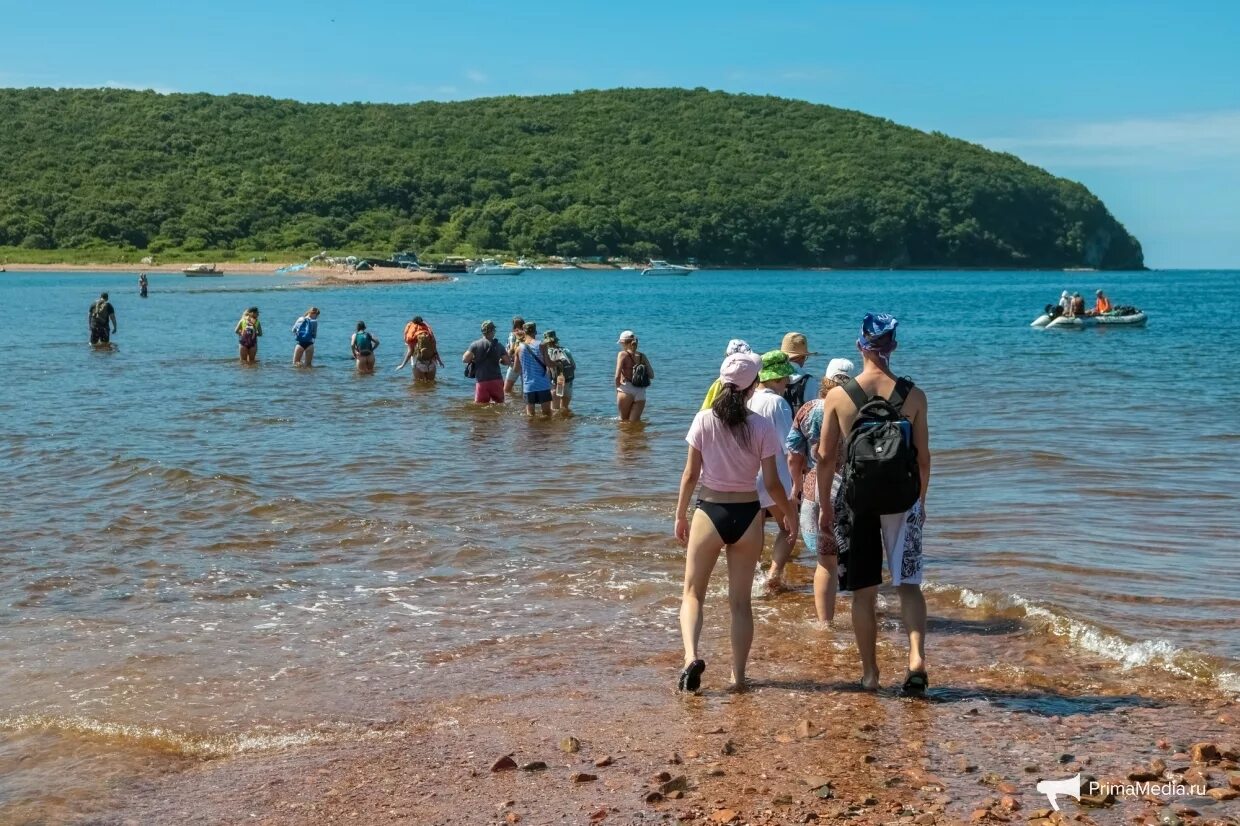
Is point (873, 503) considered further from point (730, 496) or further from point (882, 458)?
point (730, 496)

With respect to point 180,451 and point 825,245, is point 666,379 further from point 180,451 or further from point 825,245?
point 825,245

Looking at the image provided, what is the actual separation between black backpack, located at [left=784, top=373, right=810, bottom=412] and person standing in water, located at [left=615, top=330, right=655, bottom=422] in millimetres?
7599

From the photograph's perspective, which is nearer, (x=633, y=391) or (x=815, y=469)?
(x=815, y=469)

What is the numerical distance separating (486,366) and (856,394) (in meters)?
13.1

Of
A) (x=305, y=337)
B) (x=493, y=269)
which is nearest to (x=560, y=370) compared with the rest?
(x=305, y=337)

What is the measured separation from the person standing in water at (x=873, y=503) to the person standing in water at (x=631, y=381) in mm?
10073

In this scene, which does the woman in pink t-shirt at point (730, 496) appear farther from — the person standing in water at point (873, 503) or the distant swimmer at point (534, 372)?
the distant swimmer at point (534, 372)

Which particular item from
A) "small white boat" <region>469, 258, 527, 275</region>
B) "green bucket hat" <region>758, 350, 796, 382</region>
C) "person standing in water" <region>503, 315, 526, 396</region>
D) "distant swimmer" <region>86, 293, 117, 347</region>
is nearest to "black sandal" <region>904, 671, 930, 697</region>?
"green bucket hat" <region>758, 350, 796, 382</region>

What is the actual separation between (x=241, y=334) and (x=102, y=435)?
11882 mm

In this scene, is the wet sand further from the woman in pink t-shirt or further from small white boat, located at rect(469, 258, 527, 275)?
small white boat, located at rect(469, 258, 527, 275)

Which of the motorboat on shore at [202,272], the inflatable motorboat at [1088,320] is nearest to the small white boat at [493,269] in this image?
the motorboat on shore at [202,272]

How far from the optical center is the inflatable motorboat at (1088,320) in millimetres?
40844

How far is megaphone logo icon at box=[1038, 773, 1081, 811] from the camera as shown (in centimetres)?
498

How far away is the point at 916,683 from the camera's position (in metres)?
6.31
